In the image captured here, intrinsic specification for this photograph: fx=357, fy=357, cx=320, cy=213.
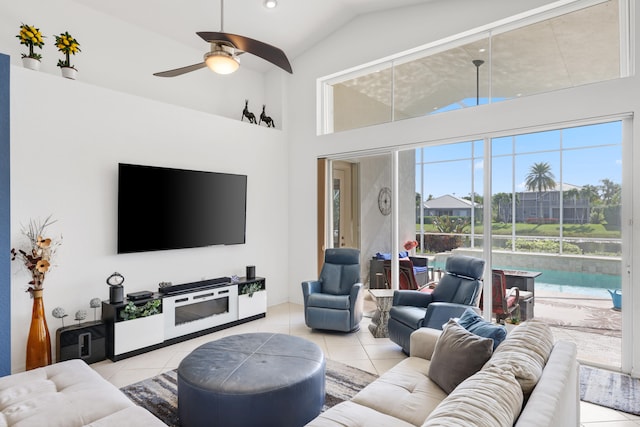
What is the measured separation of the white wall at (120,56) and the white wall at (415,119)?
3.81 feet

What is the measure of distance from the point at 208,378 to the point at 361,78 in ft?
14.5

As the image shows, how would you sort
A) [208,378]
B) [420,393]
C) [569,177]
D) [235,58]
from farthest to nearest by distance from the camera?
[569,177] → [235,58] → [208,378] → [420,393]

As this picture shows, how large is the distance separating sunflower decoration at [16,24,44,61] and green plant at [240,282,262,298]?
10.9 ft

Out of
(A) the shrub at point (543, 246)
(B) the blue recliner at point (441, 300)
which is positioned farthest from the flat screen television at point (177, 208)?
(A) the shrub at point (543, 246)

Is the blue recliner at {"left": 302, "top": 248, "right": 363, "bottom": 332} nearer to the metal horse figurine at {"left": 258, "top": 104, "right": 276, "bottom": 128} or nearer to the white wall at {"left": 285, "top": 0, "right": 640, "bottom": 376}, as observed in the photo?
the white wall at {"left": 285, "top": 0, "right": 640, "bottom": 376}

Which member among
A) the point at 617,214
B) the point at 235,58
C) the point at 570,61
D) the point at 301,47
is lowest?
the point at 617,214

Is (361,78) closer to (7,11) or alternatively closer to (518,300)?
(518,300)

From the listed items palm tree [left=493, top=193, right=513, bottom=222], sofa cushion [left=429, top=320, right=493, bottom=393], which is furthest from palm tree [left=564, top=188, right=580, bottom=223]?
sofa cushion [left=429, top=320, right=493, bottom=393]

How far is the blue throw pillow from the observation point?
208cm

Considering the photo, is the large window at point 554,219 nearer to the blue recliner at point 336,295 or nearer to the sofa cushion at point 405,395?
the blue recliner at point 336,295

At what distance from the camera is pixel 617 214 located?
3.33 meters

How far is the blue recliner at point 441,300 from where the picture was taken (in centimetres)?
333

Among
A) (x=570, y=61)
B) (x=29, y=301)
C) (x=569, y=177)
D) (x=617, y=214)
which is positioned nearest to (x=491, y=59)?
(x=570, y=61)

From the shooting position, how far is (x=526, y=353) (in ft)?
5.80
